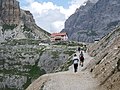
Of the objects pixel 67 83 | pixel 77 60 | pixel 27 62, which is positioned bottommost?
pixel 27 62

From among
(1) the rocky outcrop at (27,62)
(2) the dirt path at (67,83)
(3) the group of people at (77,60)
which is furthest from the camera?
(1) the rocky outcrop at (27,62)

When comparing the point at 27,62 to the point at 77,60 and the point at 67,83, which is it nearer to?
the point at 77,60

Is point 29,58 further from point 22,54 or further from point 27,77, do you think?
point 27,77

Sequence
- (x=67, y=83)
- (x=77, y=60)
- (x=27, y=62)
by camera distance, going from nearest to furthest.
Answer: (x=67, y=83)
(x=77, y=60)
(x=27, y=62)

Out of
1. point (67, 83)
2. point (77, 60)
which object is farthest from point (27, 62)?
point (67, 83)

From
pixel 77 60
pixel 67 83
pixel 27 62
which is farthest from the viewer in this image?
pixel 27 62

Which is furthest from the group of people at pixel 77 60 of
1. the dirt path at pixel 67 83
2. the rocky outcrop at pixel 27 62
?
the rocky outcrop at pixel 27 62

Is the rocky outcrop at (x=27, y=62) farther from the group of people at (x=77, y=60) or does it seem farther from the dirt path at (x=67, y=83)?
the dirt path at (x=67, y=83)

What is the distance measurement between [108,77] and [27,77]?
13430 cm

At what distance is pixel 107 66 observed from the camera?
38250mm

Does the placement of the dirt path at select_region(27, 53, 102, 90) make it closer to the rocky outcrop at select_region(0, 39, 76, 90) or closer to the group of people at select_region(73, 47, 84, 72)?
the group of people at select_region(73, 47, 84, 72)

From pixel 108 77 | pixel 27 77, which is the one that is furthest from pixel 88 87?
pixel 27 77

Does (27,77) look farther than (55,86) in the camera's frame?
Yes

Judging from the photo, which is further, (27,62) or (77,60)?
(27,62)
